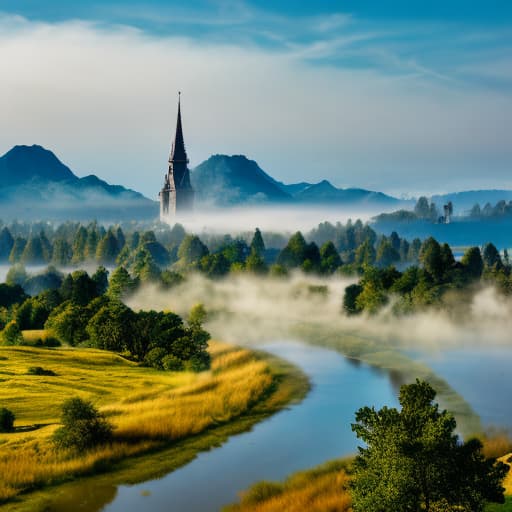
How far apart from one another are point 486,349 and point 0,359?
68193 mm

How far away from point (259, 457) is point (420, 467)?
25754 mm

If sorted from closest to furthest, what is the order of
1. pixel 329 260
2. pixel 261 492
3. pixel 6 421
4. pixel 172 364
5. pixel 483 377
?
pixel 261 492 → pixel 6 421 → pixel 483 377 → pixel 172 364 → pixel 329 260

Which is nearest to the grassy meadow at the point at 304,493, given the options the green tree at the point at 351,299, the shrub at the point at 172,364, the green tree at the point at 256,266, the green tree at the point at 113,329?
the shrub at the point at 172,364

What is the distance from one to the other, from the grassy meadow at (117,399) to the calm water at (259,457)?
293 centimetres

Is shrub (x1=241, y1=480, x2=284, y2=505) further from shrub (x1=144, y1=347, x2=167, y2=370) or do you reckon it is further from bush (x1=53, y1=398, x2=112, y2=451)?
shrub (x1=144, y1=347, x2=167, y2=370)

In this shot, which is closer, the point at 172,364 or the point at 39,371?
the point at 39,371

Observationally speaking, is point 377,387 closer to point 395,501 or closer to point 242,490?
point 242,490

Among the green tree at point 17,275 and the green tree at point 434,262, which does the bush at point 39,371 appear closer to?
the green tree at point 434,262

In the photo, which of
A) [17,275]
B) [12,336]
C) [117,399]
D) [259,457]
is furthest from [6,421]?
[17,275]

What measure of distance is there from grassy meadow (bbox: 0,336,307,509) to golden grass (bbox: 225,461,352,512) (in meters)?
Result: 9.76

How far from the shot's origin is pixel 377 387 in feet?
262

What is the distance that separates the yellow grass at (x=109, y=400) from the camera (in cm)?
4950

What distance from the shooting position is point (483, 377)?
82.2 meters

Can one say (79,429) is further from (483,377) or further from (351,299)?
(351,299)
